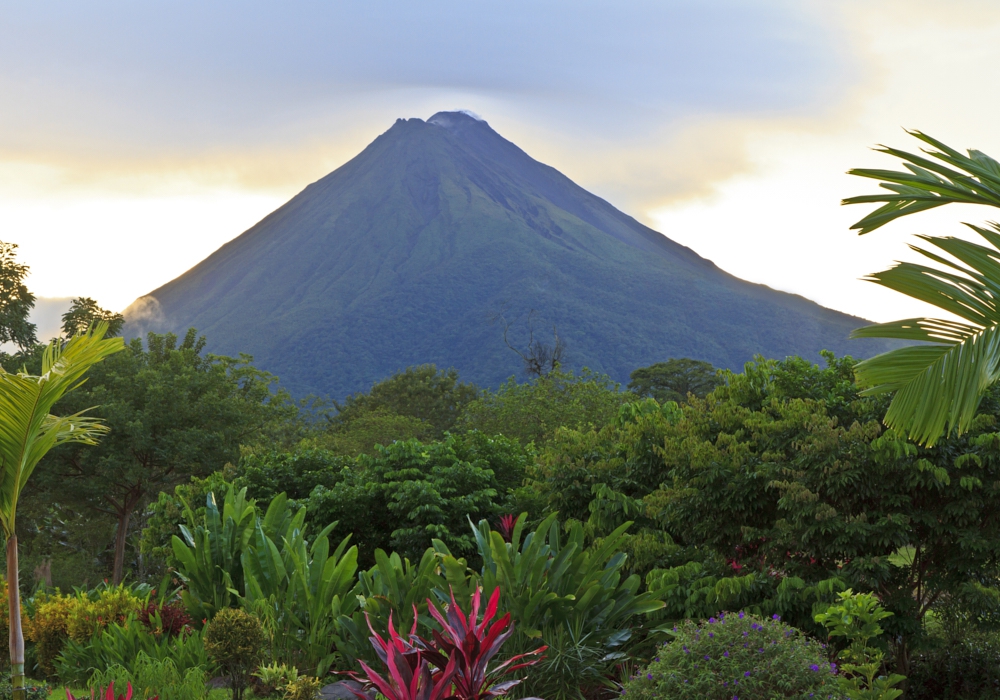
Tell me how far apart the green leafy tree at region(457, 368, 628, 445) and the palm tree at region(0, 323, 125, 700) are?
16553mm

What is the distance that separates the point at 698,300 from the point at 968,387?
13021cm

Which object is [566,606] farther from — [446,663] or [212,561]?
[212,561]

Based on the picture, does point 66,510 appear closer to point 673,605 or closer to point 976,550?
point 673,605

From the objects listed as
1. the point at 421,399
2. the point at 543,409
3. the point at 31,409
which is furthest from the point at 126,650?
the point at 421,399

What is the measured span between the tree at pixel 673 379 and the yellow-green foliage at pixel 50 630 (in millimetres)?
56064

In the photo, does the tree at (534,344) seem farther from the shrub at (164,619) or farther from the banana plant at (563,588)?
the banana plant at (563,588)

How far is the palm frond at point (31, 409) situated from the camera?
5.64 meters

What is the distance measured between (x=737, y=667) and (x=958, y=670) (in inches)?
184

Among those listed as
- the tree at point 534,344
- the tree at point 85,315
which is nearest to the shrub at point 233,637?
the tree at point 85,315

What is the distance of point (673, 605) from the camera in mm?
6762

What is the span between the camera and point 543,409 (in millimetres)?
24984

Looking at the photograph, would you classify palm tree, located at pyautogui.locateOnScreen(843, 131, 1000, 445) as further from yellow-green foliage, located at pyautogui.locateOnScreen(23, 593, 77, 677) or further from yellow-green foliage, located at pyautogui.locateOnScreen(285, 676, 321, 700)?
yellow-green foliage, located at pyautogui.locateOnScreen(23, 593, 77, 677)

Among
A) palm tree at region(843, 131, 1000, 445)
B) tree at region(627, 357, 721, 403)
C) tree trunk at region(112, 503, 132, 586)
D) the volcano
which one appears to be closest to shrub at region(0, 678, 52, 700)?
palm tree at region(843, 131, 1000, 445)

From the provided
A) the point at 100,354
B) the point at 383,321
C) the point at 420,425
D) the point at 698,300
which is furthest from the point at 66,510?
the point at 698,300
